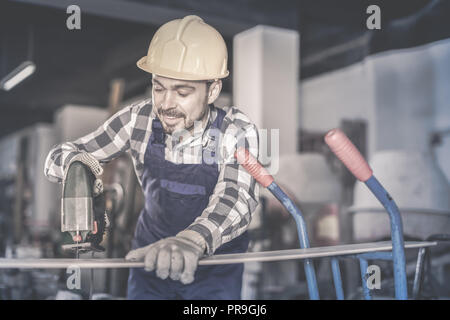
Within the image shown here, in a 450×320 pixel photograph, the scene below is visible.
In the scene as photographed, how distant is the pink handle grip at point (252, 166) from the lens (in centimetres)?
127

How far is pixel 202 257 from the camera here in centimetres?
115

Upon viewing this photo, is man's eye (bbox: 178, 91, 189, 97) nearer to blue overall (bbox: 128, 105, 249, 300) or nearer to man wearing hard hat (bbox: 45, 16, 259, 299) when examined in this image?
man wearing hard hat (bbox: 45, 16, 259, 299)

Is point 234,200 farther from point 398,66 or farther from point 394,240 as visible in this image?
point 398,66

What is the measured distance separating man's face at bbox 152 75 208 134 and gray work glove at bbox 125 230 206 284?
376 mm

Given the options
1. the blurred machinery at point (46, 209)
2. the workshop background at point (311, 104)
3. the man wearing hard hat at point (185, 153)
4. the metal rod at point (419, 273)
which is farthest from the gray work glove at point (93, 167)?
the metal rod at point (419, 273)

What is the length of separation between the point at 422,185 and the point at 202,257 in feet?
7.09

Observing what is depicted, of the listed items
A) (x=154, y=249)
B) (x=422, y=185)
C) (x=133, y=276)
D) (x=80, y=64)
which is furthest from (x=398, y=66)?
(x=80, y=64)

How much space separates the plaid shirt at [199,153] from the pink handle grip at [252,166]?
0.09 metres

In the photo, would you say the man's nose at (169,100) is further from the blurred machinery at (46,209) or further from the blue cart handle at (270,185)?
the blurred machinery at (46,209)

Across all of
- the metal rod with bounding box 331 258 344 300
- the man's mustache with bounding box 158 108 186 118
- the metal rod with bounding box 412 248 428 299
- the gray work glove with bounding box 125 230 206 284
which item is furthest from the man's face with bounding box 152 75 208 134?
the metal rod with bounding box 412 248 428 299

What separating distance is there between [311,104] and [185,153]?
4.27 m

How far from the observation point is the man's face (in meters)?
1.33

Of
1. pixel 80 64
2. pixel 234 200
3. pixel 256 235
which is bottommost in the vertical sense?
pixel 256 235

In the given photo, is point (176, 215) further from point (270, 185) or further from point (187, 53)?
point (187, 53)
